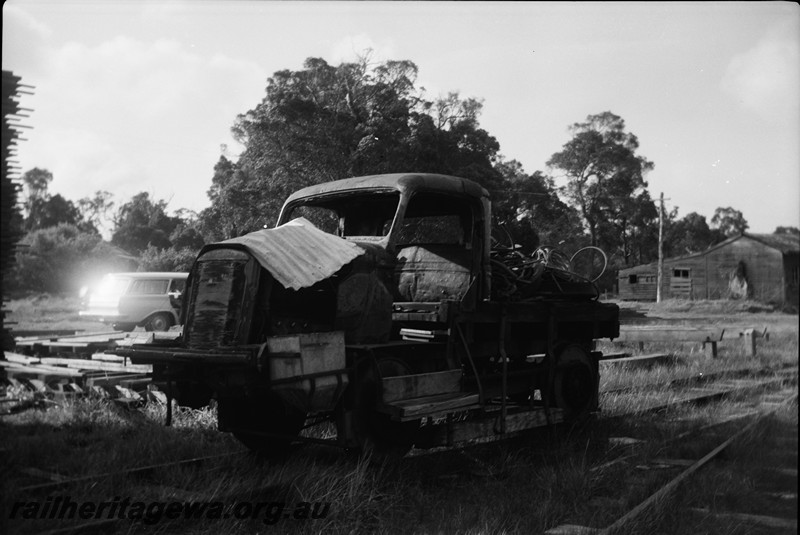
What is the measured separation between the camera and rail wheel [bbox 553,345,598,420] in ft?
24.2

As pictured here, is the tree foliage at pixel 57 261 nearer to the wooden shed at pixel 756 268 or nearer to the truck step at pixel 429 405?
the truck step at pixel 429 405

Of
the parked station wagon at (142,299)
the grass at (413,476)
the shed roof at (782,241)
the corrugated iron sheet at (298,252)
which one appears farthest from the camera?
the parked station wagon at (142,299)

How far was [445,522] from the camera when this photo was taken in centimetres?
454

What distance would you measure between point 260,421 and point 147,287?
14.1 metres

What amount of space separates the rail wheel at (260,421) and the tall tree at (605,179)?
14.4 metres

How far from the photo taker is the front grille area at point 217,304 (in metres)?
4.78

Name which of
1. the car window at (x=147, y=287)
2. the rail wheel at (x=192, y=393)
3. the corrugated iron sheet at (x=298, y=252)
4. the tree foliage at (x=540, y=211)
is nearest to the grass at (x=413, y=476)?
the rail wheel at (x=192, y=393)

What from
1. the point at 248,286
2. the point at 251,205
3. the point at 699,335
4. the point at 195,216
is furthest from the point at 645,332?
the point at 195,216

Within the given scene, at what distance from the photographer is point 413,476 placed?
18.6 feet

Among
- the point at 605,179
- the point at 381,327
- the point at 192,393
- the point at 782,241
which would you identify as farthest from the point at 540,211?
the point at 782,241

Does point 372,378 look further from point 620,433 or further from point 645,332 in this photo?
point 645,332

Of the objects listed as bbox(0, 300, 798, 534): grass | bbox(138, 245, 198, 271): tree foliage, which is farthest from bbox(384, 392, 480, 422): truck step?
bbox(138, 245, 198, 271): tree foliage

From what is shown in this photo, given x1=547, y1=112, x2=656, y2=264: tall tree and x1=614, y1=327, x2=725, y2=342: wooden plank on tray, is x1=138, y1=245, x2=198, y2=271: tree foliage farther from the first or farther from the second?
x1=614, y1=327, x2=725, y2=342: wooden plank on tray

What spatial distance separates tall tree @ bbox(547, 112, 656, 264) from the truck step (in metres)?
13.7
